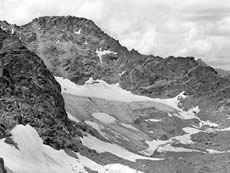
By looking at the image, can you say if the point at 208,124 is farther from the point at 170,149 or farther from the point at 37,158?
the point at 37,158

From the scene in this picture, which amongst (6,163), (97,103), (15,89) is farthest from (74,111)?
(6,163)

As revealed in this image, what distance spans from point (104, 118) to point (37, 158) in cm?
8851

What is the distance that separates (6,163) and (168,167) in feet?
123

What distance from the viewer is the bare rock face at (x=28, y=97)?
230ft

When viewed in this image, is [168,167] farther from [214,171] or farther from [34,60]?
[34,60]

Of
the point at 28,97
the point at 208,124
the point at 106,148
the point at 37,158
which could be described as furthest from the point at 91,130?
the point at 208,124

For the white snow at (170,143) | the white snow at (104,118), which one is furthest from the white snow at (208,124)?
the white snow at (104,118)

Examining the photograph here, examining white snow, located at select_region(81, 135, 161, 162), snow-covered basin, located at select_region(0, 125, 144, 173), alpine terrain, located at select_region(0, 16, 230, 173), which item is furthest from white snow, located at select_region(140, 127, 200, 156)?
snow-covered basin, located at select_region(0, 125, 144, 173)

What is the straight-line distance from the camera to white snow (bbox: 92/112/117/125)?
142 meters

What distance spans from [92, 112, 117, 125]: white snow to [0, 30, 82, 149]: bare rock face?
4313cm

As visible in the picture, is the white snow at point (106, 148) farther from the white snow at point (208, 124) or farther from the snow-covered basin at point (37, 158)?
the white snow at point (208, 124)

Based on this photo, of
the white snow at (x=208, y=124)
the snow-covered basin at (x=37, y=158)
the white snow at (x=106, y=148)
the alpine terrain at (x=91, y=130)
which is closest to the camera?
the snow-covered basin at (x=37, y=158)

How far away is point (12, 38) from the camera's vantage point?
99.7 meters

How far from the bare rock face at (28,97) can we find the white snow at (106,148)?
17.8 feet
